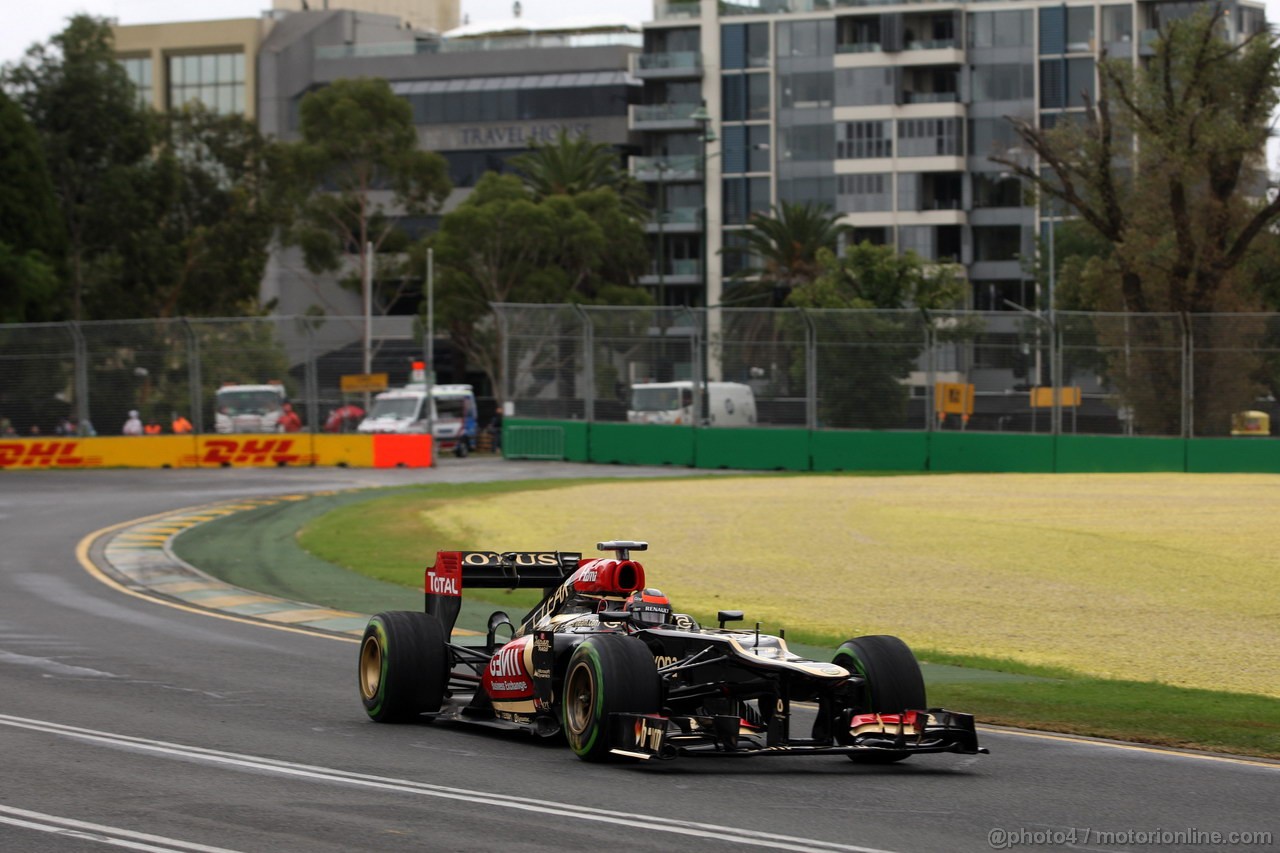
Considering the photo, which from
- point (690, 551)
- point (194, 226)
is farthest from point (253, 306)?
point (690, 551)

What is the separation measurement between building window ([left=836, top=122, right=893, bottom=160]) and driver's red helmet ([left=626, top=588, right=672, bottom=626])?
85.2 metres

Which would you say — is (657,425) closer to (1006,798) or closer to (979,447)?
(979,447)

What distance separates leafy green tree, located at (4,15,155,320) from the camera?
76.6m

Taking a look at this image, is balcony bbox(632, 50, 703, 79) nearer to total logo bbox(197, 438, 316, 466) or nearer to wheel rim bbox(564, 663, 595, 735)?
total logo bbox(197, 438, 316, 466)

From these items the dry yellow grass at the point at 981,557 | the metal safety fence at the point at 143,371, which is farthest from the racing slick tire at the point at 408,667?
the metal safety fence at the point at 143,371

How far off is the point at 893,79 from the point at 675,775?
87.0 m

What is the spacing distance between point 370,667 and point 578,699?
253cm

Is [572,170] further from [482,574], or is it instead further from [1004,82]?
[482,574]

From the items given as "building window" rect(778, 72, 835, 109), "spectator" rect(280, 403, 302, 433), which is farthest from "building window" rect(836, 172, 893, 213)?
"spectator" rect(280, 403, 302, 433)

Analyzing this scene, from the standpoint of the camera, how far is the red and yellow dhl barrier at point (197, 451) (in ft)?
157

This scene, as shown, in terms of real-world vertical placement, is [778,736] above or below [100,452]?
below

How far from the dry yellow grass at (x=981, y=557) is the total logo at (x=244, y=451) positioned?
11.7m

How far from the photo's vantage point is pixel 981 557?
83.4ft

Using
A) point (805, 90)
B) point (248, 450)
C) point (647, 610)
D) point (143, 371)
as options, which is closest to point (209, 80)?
point (805, 90)
